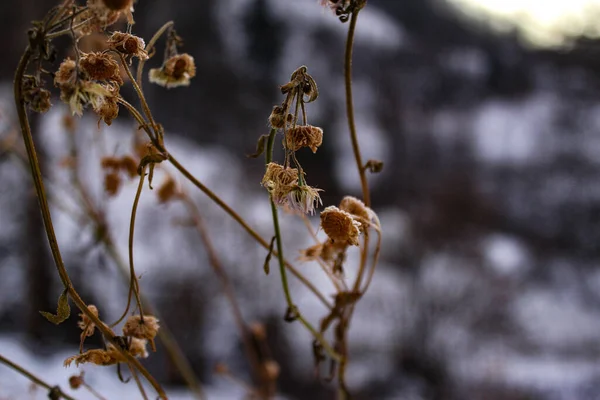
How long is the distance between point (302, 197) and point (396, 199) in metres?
1.51

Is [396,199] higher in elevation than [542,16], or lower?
lower

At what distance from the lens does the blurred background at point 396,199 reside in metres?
1.25

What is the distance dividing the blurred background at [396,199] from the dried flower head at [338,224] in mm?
864

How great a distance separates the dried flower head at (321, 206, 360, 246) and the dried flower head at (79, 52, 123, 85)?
0.33ft

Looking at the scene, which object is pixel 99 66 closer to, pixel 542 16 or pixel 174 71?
pixel 174 71

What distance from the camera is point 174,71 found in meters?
0.24

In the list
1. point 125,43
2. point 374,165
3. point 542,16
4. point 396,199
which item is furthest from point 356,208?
point 542,16

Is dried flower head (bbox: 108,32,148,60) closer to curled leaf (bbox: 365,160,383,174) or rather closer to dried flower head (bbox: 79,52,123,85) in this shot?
dried flower head (bbox: 79,52,123,85)

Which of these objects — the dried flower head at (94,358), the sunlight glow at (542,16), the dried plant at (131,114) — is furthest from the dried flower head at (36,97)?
the sunlight glow at (542,16)

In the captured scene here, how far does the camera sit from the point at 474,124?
1.88 metres

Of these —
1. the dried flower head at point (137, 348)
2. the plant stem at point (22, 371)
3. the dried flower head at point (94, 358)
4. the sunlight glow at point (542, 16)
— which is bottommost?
the plant stem at point (22, 371)

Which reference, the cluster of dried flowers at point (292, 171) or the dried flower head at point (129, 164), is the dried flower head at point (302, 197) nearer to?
the cluster of dried flowers at point (292, 171)

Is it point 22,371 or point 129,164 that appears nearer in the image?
point 22,371

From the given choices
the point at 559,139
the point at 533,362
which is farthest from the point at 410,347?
the point at 559,139
